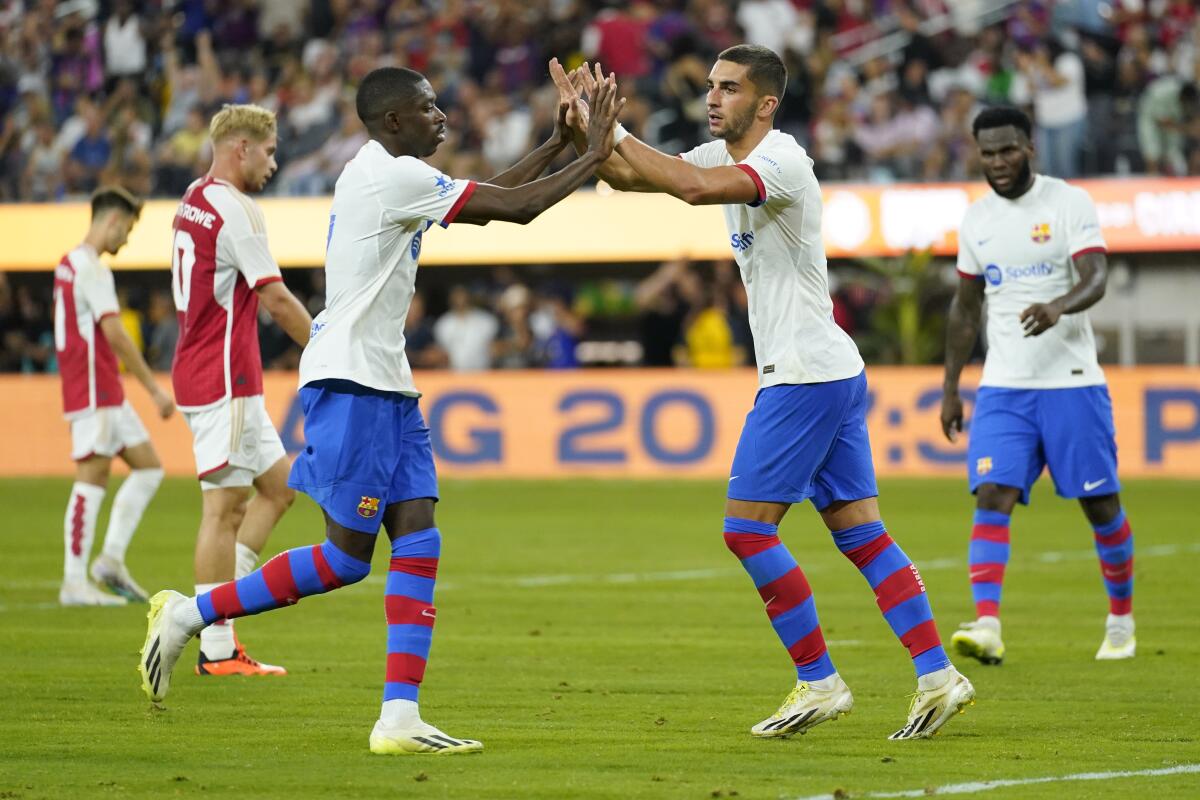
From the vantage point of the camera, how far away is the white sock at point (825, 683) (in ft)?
22.9

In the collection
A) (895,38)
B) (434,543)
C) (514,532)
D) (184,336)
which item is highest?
(895,38)

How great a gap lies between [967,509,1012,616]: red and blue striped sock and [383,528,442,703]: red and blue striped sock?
11.4 ft

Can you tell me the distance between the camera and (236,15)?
29719 millimetres

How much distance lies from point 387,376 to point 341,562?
66 cm

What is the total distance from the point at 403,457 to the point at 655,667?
2.54 meters

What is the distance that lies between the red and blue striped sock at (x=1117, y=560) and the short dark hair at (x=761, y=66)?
3.52 metres

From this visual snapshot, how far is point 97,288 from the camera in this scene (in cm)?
1179

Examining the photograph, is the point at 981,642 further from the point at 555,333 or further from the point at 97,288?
the point at 555,333

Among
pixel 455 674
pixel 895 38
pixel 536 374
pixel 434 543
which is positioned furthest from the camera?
pixel 895 38

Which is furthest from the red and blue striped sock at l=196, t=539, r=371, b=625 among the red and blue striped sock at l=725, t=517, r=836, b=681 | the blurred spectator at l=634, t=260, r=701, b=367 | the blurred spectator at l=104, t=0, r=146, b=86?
the blurred spectator at l=104, t=0, r=146, b=86

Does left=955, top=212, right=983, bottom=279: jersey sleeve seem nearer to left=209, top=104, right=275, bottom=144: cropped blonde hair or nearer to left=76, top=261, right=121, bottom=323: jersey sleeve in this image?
left=209, top=104, right=275, bottom=144: cropped blonde hair

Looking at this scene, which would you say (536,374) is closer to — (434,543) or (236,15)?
(236,15)

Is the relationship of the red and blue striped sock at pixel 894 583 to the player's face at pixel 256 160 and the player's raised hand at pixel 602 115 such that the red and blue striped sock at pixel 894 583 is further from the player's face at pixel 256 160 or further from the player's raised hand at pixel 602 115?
the player's face at pixel 256 160

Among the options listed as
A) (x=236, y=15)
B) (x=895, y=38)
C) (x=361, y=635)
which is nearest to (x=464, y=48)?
(x=236, y=15)
